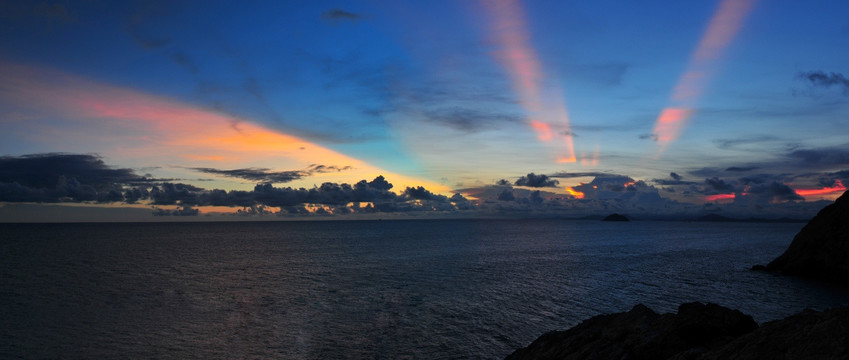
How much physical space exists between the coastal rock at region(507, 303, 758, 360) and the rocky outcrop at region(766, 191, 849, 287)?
56218 millimetres

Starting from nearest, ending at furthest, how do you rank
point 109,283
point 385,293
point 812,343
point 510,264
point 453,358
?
1. point 812,343
2. point 453,358
3. point 385,293
4. point 109,283
5. point 510,264

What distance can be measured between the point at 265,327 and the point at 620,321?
28470 mm

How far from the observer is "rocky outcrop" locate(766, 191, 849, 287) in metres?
58.9

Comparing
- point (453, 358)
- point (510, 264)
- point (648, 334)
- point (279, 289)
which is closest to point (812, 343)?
point (648, 334)

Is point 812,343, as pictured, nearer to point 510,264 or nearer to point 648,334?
point 648,334

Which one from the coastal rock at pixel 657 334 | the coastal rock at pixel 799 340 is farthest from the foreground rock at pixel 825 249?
the coastal rock at pixel 799 340

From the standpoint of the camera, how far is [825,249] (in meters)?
61.7

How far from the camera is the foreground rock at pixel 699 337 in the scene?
12.7m

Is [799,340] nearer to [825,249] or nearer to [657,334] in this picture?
[657,334]

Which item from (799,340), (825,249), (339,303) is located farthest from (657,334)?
(825,249)

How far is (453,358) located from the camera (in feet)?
96.9

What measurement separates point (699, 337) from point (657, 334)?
1517 millimetres

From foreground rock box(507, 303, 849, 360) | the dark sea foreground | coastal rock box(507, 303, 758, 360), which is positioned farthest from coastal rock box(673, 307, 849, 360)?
the dark sea foreground

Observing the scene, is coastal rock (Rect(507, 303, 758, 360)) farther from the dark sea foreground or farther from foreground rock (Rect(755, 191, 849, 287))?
foreground rock (Rect(755, 191, 849, 287))
